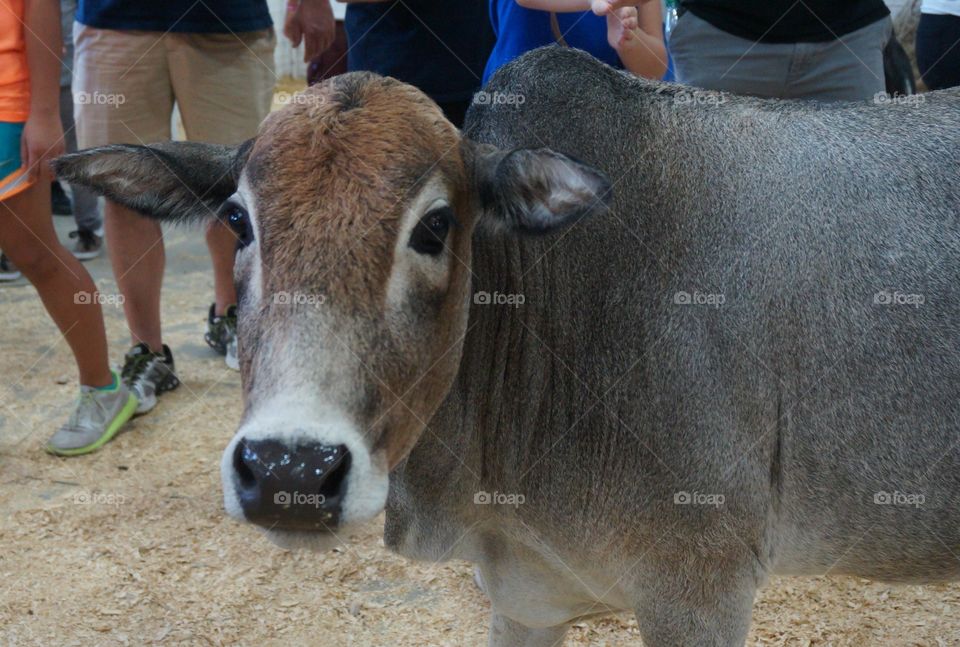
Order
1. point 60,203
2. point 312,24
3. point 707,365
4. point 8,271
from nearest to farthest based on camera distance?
point 707,365
point 312,24
point 8,271
point 60,203

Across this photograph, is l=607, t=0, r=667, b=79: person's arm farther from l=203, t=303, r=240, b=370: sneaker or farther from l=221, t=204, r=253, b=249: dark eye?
l=203, t=303, r=240, b=370: sneaker

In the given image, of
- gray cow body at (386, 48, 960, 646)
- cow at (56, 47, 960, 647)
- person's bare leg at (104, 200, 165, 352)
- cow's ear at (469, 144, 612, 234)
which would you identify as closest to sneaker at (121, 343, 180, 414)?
person's bare leg at (104, 200, 165, 352)

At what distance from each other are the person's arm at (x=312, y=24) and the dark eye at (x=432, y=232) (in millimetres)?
3895

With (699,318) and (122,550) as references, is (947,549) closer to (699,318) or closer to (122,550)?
(699,318)

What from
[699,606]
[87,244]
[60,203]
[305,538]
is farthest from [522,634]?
[60,203]

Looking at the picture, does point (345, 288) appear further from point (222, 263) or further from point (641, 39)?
point (222, 263)

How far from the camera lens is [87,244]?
31.8 feet

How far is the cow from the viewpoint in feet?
9.91

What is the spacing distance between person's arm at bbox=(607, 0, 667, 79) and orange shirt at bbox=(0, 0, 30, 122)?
3276mm

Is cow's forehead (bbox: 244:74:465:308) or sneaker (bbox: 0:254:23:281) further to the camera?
sneaker (bbox: 0:254:23:281)

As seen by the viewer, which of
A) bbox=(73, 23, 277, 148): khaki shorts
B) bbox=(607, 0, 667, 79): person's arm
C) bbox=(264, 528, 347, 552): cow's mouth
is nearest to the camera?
bbox=(264, 528, 347, 552): cow's mouth

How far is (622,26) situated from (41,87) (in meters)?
3.27

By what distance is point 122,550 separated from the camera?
5484 millimetres

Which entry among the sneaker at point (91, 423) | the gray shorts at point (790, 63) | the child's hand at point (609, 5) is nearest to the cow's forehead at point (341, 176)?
the child's hand at point (609, 5)
